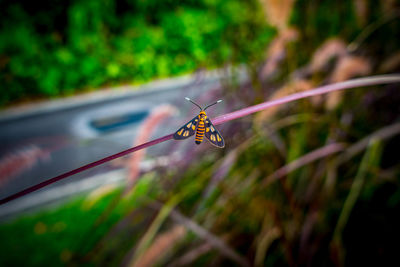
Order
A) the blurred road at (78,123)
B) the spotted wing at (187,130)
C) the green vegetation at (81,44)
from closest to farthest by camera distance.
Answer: the spotted wing at (187,130) < the blurred road at (78,123) < the green vegetation at (81,44)

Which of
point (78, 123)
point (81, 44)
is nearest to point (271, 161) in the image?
point (78, 123)

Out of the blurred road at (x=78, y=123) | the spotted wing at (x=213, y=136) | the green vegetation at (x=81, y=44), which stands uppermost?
the green vegetation at (x=81, y=44)

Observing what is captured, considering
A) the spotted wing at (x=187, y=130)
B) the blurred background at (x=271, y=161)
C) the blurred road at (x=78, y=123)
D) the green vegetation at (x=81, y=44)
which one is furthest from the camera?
the green vegetation at (x=81, y=44)

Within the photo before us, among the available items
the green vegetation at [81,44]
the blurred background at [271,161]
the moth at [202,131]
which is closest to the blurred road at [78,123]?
the green vegetation at [81,44]

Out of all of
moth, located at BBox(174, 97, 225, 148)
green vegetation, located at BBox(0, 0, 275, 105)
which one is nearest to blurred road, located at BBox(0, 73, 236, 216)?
green vegetation, located at BBox(0, 0, 275, 105)

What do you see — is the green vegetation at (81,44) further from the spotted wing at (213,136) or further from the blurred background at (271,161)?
the spotted wing at (213,136)

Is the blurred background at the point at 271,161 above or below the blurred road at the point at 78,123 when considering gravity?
below

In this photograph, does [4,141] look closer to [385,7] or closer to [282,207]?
[282,207]

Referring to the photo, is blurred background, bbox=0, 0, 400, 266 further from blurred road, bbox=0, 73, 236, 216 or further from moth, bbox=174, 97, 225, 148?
blurred road, bbox=0, 73, 236, 216

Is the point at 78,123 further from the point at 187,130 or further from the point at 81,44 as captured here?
the point at 187,130

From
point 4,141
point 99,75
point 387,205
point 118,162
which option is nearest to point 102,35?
point 99,75
